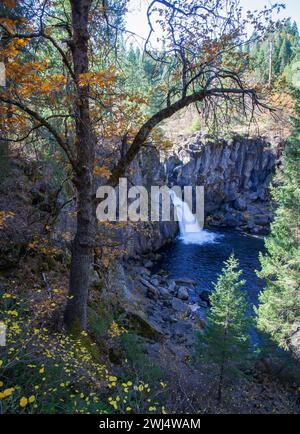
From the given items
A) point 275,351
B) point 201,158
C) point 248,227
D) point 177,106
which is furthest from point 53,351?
point 201,158

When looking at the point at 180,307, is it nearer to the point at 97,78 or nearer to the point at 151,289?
the point at 151,289

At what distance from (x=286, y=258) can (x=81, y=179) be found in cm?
1218

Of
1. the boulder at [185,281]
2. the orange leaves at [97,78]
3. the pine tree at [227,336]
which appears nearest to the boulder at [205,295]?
the boulder at [185,281]

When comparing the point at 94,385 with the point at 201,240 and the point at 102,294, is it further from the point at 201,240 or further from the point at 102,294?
the point at 201,240

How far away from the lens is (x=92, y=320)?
7055 mm

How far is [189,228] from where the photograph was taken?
36.3m

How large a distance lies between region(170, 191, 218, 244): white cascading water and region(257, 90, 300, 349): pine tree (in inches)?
721

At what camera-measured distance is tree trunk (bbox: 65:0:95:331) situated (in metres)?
4.61

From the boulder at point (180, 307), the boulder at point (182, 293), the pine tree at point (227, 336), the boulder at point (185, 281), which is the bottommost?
the boulder at point (180, 307)

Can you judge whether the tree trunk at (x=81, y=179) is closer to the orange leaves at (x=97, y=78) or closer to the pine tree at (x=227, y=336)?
the orange leaves at (x=97, y=78)

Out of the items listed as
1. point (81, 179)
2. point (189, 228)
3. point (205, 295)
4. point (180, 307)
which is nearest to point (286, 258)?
point (180, 307)

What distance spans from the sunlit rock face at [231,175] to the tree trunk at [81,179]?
3513 cm

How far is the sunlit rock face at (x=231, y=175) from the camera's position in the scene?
135 ft
